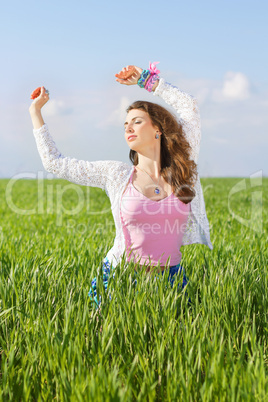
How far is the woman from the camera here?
271cm

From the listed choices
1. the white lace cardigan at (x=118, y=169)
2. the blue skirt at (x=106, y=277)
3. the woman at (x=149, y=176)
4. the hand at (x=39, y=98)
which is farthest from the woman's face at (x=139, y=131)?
the blue skirt at (x=106, y=277)

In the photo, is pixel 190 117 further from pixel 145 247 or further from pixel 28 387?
pixel 28 387

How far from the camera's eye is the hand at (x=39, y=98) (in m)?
2.78

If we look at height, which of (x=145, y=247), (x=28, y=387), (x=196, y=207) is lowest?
(x=28, y=387)

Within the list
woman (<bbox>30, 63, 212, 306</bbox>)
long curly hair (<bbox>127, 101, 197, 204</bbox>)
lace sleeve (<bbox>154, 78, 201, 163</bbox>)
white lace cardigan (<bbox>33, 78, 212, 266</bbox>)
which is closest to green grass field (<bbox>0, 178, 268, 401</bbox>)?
woman (<bbox>30, 63, 212, 306</bbox>)

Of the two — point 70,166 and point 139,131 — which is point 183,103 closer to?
point 139,131

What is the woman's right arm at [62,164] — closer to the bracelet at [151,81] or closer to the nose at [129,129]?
the nose at [129,129]

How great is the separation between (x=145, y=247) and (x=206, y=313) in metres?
0.54

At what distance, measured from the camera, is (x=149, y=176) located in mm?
2818

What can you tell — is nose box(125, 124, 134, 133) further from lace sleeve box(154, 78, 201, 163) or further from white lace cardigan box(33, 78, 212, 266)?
lace sleeve box(154, 78, 201, 163)

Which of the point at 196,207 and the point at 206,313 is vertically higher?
the point at 196,207

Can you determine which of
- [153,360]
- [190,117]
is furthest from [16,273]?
[190,117]

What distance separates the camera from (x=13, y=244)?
461cm

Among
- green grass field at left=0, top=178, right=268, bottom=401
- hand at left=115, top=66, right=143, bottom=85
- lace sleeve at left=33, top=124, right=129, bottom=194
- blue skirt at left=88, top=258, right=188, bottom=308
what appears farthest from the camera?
hand at left=115, top=66, right=143, bottom=85
